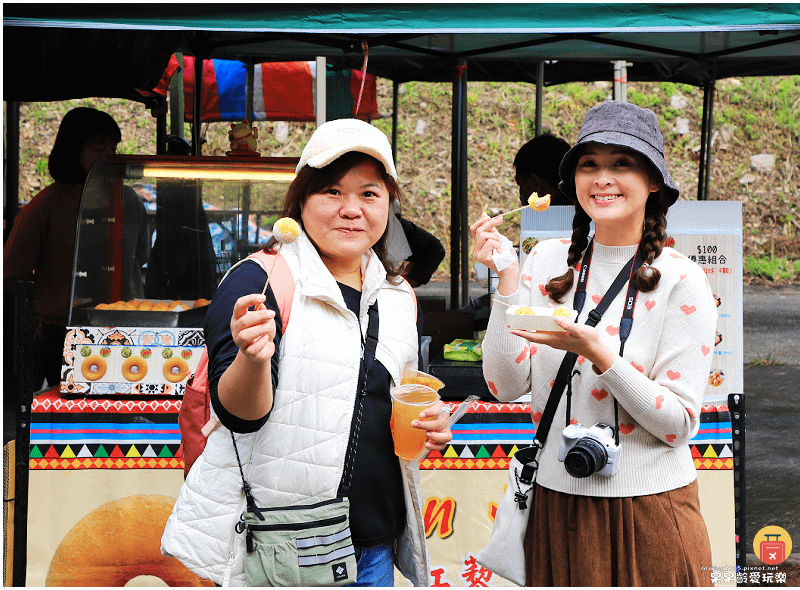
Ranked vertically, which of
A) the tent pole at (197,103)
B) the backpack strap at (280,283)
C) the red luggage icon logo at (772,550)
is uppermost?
the tent pole at (197,103)

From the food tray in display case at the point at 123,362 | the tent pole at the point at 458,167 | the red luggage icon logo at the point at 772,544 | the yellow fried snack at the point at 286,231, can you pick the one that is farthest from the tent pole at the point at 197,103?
the red luggage icon logo at the point at 772,544

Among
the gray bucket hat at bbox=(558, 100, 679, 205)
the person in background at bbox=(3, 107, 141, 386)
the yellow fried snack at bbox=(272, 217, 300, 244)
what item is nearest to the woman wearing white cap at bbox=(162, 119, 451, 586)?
the yellow fried snack at bbox=(272, 217, 300, 244)

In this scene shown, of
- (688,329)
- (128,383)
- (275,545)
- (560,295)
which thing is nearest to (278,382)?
(275,545)

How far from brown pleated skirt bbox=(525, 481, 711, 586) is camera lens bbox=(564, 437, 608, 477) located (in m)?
0.14

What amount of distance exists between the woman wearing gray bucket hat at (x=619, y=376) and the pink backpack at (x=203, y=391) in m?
0.54

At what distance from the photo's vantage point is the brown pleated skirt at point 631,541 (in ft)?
6.41

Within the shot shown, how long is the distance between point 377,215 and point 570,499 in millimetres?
926

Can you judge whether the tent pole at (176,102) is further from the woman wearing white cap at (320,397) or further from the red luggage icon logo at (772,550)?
the red luggage icon logo at (772,550)

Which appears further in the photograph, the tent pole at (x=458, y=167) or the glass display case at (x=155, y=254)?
the tent pole at (x=458, y=167)

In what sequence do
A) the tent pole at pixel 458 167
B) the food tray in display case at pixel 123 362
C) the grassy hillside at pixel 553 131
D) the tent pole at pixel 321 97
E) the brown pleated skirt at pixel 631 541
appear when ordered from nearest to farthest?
the brown pleated skirt at pixel 631 541 < the food tray in display case at pixel 123 362 < the tent pole at pixel 321 97 < the tent pole at pixel 458 167 < the grassy hillside at pixel 553 131

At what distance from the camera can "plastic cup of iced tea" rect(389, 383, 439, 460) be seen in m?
1.91

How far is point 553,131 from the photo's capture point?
1457 cm

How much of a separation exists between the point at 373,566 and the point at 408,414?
44 centimetres

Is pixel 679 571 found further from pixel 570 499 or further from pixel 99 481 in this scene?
pixel 99 481
